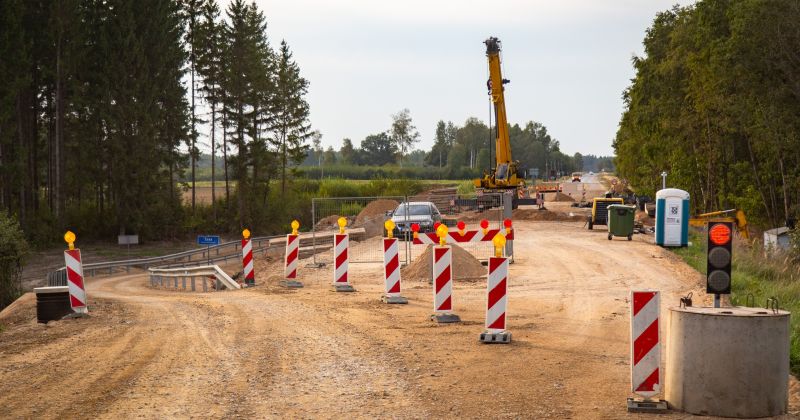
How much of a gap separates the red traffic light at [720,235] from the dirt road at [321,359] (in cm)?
189

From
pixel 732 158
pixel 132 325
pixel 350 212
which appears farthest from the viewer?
pixel 732 158

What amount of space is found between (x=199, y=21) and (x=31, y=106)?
1730 cm

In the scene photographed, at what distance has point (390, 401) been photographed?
870cm

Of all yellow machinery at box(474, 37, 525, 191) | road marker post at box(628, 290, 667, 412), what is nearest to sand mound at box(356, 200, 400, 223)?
yellow machinery at box(474, 37, 525, 191)

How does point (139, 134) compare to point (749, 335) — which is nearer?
point (749, 335)

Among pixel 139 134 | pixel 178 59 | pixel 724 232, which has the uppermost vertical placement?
pixel 178 59

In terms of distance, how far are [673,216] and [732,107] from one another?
15.7m

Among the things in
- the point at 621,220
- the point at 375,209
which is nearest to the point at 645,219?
the point at 375,209

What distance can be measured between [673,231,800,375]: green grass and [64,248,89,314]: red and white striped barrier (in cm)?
1129

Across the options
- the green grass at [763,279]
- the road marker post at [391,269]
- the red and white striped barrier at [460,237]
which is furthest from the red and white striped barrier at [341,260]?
the green grass at [763,279]

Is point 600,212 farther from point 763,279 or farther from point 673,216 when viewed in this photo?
point 763,279

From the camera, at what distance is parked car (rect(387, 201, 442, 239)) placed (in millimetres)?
31931

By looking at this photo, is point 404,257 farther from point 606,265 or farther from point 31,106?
point 31,106

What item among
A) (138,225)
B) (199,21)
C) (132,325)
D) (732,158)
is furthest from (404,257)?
(199,21)
